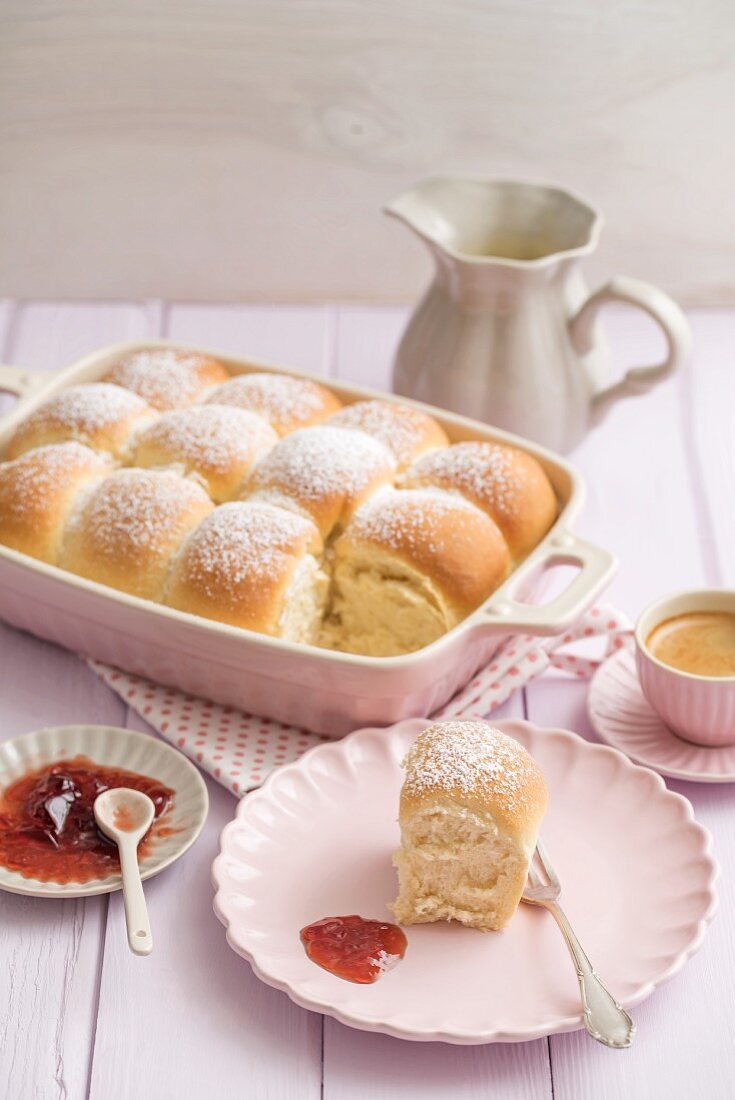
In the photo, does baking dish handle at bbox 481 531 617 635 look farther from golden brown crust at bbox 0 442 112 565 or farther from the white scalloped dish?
golden brown crust at bbox 0 442 112 565

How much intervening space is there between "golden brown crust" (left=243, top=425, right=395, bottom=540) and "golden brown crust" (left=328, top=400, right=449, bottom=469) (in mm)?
31

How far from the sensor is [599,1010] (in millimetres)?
1213

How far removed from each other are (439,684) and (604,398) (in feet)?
2.35

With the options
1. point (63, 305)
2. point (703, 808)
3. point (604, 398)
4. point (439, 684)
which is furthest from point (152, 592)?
point (63, 305)

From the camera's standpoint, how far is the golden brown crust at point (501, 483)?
68.7 inches

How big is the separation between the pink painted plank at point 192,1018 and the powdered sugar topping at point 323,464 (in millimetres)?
A: 491

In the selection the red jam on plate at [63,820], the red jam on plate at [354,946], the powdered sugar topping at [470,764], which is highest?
the powdered sugar topping at [470,764]

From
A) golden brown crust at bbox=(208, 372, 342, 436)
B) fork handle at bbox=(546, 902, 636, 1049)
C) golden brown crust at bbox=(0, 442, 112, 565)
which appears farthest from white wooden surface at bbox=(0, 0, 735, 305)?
fork handle at bbox=(546, 902, 636, 1049)

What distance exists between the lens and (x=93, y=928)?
138 centimetres

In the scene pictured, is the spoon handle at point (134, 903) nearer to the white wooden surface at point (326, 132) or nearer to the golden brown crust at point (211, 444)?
the golden brown crust at point (211, 444)

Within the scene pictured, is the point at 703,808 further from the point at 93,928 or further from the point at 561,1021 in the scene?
the point at 93,928

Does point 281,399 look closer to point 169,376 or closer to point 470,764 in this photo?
point 169,376

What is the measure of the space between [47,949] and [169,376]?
922 mm

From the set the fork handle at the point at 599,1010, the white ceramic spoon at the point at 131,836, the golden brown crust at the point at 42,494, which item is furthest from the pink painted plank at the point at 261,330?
the fork handle at the point at 599,1010
